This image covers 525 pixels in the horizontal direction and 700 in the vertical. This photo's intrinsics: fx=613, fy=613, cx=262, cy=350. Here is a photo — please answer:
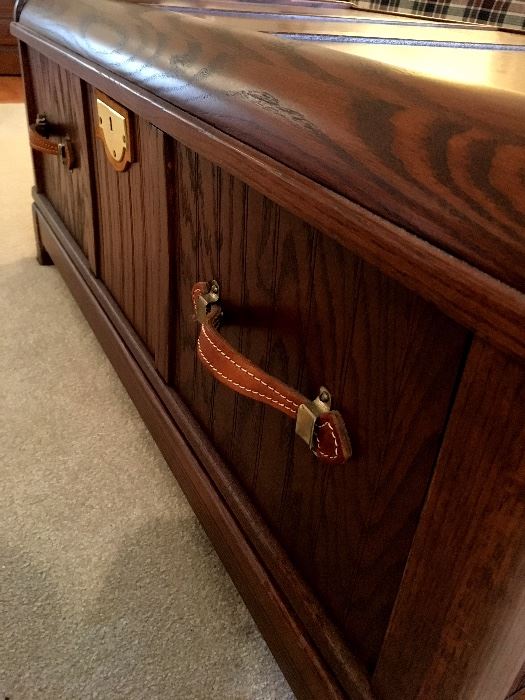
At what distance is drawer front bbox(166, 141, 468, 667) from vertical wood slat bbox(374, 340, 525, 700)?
2 cm

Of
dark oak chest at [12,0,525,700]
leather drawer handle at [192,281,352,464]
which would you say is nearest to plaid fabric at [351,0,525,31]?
dark oak chest at [12,0,525,700]

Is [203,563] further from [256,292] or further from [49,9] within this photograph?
[49,9]

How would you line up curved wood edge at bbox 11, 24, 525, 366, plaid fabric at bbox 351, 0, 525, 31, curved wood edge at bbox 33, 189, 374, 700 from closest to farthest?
1. curved wood edge at bbox 11, 24, 525, 366
2. curved wood edge at bbox 33, 189, 374, 700
3. plaid fabric at bbox 351, 0, 525, 31

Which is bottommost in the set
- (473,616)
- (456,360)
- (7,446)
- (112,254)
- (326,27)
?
(7,446)

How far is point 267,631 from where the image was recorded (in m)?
0.61

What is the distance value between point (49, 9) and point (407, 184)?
87 centimetres

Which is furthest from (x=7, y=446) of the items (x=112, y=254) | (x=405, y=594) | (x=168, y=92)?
(x=405, y=594)

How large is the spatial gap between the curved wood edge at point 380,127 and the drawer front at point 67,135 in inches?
16.4

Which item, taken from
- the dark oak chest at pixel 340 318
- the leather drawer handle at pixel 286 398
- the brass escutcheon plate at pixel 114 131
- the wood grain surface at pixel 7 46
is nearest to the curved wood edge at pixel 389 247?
the dark oak chest at pixel 340 318

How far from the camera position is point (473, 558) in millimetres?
340

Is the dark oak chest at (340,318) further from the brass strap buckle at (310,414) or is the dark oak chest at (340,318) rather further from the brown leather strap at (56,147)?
the brown leather strap at (56,147)

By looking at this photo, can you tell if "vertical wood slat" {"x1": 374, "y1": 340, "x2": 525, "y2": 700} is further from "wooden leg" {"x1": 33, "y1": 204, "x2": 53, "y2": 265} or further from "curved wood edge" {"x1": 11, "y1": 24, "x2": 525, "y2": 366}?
"wooden leg" {"x1": 33, "y1": 204, "x2": 53, "y2": 265}

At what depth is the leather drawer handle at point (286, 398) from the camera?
440 millimetres

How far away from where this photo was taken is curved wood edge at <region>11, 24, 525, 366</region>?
0.28 metres
